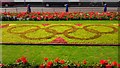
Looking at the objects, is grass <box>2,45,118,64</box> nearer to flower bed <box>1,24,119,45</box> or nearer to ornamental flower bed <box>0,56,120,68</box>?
ornamental flower bed <box>0,56,120,68</box>

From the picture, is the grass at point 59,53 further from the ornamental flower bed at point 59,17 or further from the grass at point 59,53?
the ornamental flower bed at point 59,17

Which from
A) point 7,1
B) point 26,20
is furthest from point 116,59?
point 7,1

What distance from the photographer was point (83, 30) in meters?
17.4

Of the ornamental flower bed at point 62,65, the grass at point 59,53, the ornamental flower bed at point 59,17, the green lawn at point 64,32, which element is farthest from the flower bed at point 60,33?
the ornamental flower bed at point 62,65

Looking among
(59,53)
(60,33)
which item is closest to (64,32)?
(60,33)

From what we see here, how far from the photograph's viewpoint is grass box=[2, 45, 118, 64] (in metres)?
12.5

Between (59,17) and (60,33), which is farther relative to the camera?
(59,17)

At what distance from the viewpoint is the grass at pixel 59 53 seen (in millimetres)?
12469

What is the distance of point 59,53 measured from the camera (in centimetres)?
1323

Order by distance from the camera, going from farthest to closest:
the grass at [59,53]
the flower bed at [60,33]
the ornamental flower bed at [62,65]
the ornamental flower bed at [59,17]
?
the ornamental flower bed at [59,17], the flower bed at [60,33], the grass at [59,53], the ornamental flower bed at [62,65]

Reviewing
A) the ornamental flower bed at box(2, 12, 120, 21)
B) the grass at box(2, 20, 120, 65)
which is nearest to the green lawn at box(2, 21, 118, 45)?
the grass at box(2, 20, 120, 65)

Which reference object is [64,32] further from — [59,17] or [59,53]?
[59,17]

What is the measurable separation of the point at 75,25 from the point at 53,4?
15.8 meters

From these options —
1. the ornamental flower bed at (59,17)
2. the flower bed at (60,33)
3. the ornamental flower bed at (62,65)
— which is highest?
the ornamental flower bed at (59,17)
